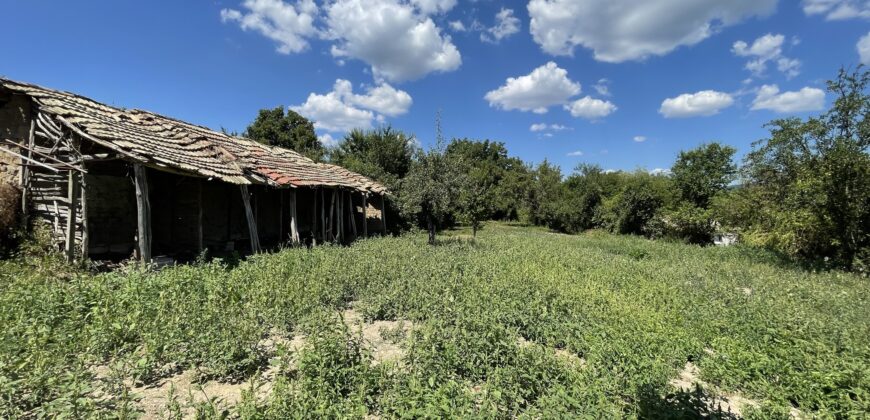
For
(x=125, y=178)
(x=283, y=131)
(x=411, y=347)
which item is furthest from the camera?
(x=283, y=131)

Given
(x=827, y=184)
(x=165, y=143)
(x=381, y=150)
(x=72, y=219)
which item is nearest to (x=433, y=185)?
(x=165, y=143)

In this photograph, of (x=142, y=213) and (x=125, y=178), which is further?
(x=125, y=178)

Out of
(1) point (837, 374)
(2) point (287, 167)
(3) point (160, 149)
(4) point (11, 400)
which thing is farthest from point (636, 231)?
(4) point (11, 400)

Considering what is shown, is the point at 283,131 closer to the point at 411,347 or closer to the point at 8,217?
the point at 8,217

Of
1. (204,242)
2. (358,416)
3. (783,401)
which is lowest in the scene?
(783,401)

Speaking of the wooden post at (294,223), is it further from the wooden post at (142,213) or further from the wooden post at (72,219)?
the wooden post at (72,219)

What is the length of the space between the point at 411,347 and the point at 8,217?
386 inches

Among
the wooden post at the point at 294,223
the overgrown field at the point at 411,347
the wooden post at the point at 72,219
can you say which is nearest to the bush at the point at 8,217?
the wooden post at the point at 72,219

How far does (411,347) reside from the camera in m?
4.38

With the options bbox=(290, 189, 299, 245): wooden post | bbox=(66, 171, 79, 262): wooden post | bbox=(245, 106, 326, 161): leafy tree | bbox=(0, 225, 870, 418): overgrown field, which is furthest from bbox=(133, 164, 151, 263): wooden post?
bbox=(245, 106, 326, 161): leafy tree

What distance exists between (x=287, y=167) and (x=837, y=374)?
15.5 metres

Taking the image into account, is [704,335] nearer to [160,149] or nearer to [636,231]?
[160,149]

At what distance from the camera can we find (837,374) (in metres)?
4.10

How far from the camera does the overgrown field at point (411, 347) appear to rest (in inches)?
137
